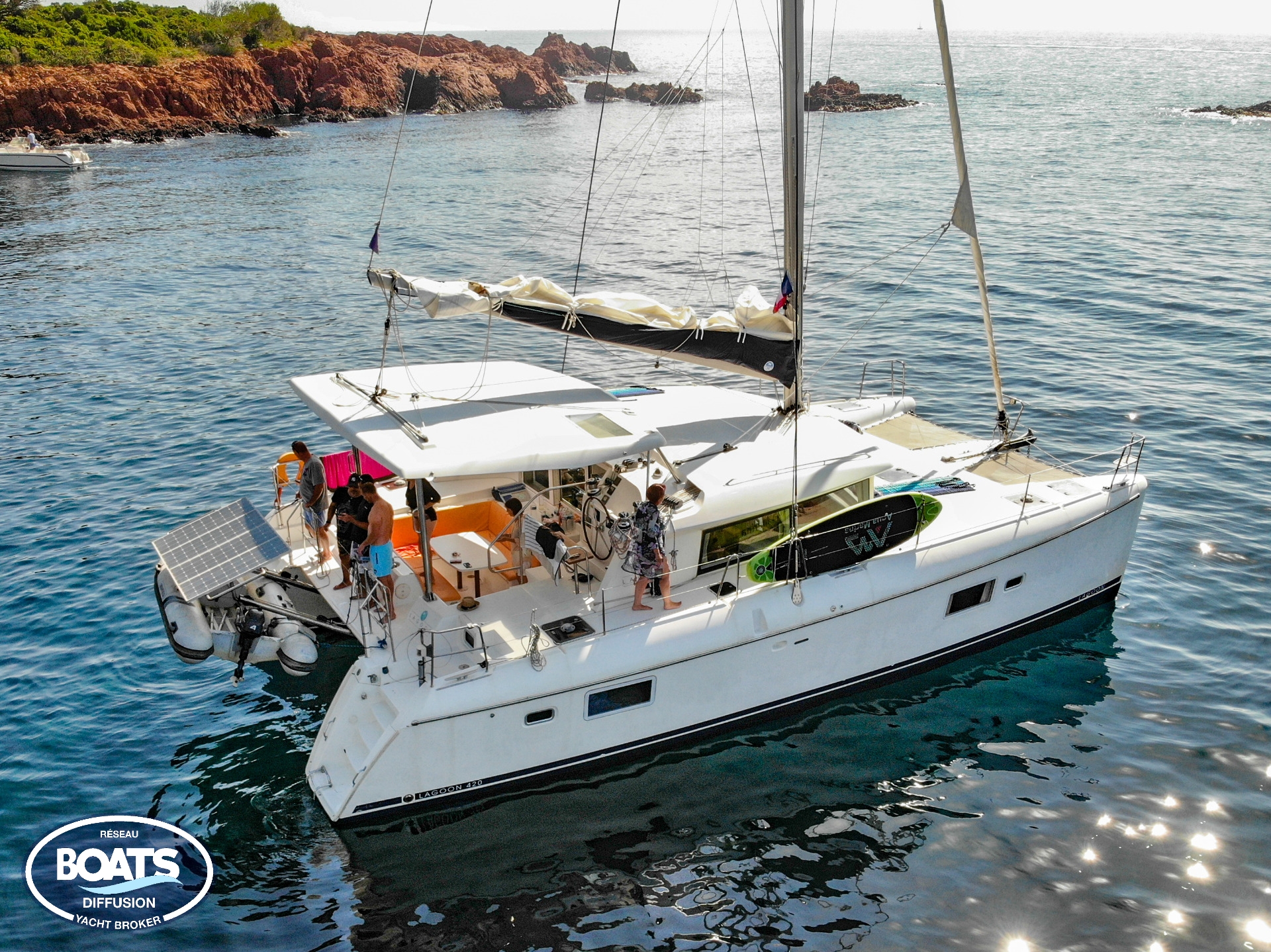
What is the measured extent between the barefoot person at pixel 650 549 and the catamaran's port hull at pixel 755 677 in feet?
2.71

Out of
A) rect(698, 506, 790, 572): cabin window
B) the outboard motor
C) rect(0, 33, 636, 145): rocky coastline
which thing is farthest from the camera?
rect(0, 33, 636, 145): rocky coastline

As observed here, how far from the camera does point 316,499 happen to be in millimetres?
12508

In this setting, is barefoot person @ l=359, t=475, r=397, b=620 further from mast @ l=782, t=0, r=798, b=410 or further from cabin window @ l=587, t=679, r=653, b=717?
mast @ l=782, t=0, r=798, b=410

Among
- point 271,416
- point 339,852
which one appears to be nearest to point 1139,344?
point 271,416

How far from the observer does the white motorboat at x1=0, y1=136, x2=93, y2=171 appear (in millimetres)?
52875

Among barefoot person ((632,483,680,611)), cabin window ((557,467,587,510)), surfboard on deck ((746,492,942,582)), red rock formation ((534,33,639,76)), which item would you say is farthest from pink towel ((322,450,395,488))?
red rock formation ((534,33,639,76))

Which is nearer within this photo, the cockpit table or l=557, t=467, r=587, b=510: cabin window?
the cockpit table

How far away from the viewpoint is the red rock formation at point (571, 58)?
132m

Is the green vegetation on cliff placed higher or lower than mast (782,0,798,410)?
higher

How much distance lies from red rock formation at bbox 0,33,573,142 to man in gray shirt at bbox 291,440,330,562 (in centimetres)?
5632

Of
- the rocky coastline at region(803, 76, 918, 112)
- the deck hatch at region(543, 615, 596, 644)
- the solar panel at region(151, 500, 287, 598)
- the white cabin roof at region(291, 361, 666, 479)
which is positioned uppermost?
the rocky coastline at region(803, 76, 918, 112)

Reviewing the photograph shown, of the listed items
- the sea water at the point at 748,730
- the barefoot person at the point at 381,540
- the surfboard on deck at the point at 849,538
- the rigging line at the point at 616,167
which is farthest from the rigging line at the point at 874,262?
the barefoot person at the point at 381,540

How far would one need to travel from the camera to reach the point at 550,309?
479 inches

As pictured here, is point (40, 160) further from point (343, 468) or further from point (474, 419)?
point (474, 419)
